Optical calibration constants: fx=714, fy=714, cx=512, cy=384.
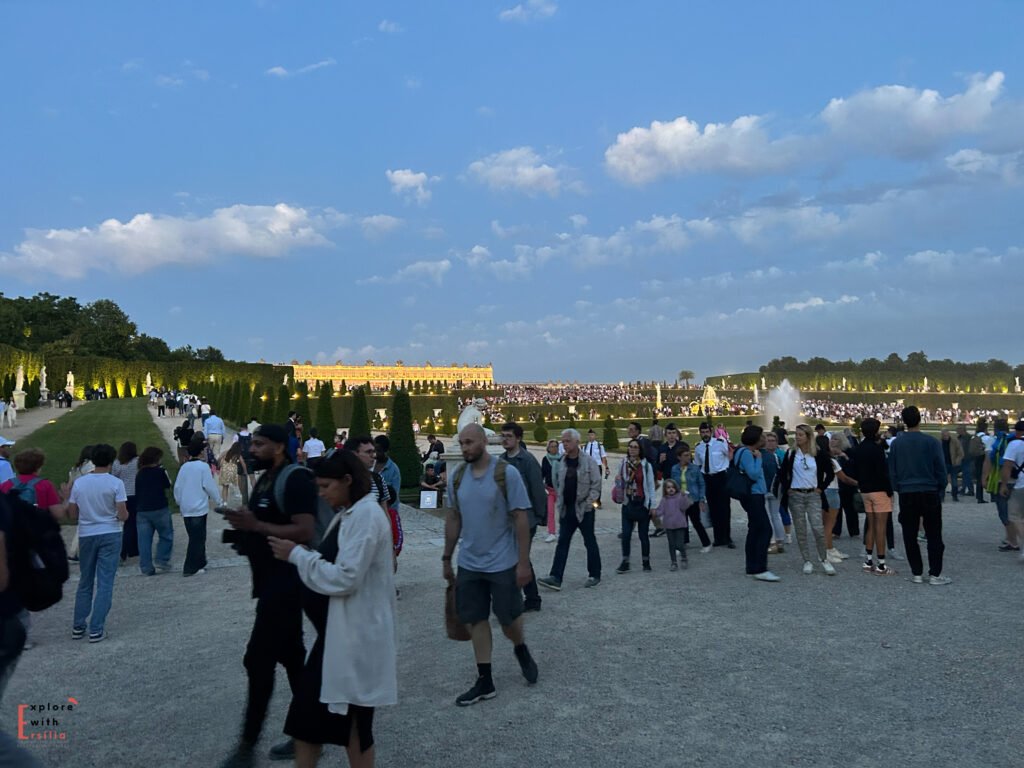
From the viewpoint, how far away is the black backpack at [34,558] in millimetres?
2982

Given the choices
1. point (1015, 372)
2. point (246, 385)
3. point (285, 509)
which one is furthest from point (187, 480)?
point (1015, 372)

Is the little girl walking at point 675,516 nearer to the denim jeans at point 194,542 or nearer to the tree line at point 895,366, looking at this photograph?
the denim jeans at point 194,542

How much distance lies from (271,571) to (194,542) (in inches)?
223

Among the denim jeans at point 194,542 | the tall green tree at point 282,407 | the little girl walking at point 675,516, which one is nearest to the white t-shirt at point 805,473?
the little girl walking at point 675,516

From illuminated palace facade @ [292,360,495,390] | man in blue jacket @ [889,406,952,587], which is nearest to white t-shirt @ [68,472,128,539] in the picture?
man in blue jacket @ [889,406,952,587]

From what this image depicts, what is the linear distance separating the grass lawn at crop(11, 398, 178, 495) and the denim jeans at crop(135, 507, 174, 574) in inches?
276

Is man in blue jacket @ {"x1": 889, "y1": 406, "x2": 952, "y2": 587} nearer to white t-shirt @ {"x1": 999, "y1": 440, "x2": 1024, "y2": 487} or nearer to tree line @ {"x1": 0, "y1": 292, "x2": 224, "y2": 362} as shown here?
white t-shirt @ {"x1": 999, "y1": 440, "x2": 1024, "y2": 487}

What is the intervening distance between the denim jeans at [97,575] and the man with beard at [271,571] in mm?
2898

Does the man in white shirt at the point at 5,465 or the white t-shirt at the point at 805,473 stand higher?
the man in white shirt at the point at 5,465

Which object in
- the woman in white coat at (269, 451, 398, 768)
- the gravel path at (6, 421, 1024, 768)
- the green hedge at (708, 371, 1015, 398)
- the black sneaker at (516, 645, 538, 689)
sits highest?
the green hedge at (708, 371, 1015, 398)

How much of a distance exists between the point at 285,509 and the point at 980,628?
5613 millimetres

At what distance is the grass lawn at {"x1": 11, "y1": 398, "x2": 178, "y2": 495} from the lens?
18250 mm

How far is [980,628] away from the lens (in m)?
5.82

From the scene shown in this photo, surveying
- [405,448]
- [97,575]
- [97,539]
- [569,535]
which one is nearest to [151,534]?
[97,575]
